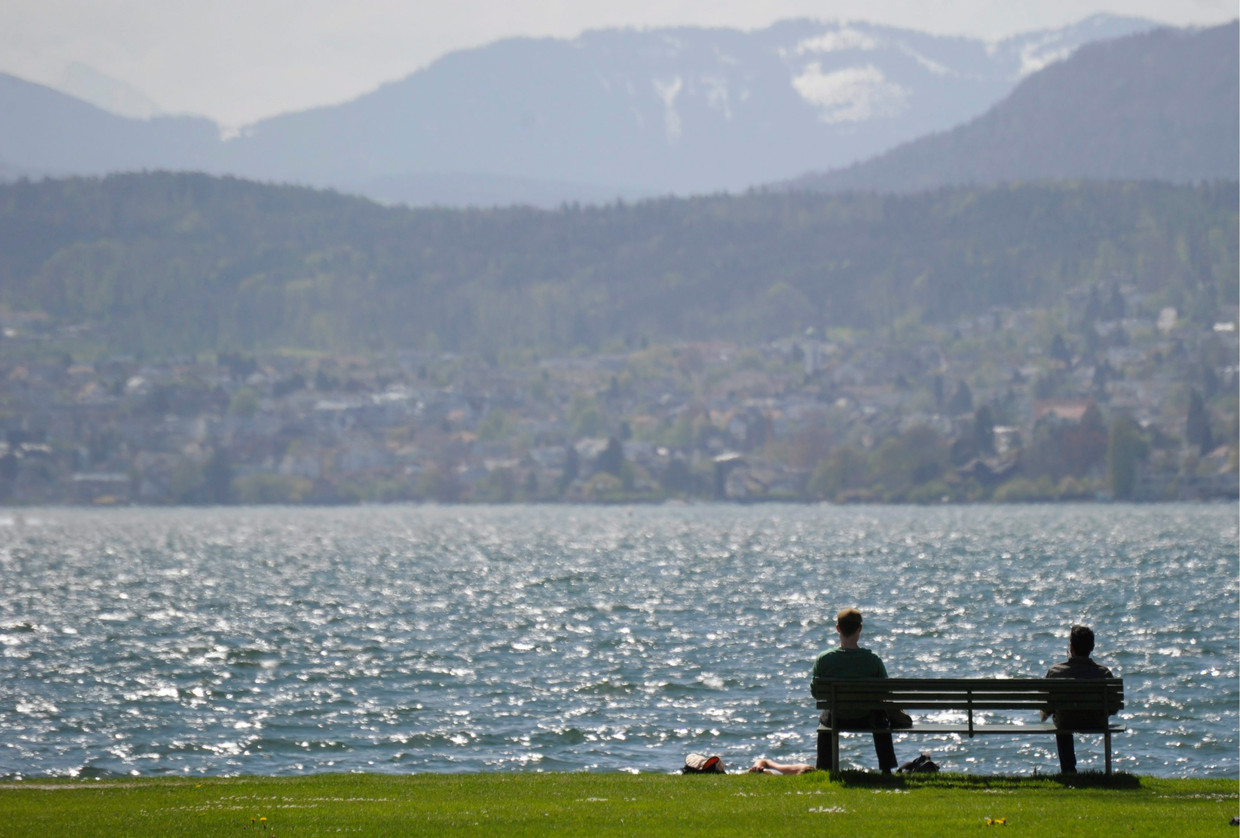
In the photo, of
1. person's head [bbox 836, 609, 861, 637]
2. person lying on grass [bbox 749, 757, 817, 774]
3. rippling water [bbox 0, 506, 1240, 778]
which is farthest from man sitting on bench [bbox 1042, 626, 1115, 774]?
rippling water [bbox 0, 506, 1240, 778]

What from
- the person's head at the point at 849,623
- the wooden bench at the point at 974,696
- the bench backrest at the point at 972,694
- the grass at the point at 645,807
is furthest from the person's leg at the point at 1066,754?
the person's head at the point at 849,623

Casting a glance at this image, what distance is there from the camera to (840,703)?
18.7m

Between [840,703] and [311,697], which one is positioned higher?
[840,703]

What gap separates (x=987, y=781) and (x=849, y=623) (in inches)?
92.3

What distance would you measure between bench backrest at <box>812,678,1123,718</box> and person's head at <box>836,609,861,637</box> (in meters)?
0.52

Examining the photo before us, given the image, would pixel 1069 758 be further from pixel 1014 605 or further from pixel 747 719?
pixel 1014 605

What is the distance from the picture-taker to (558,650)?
4588 cm

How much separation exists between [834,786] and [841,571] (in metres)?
63.2

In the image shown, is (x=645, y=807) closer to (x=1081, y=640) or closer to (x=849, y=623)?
(x=849, y=623)

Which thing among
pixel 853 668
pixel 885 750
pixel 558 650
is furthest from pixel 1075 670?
pixel 558 650

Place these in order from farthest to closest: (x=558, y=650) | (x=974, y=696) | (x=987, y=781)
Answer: (x=558, y=650) → (x=987, y=781) → (x=974, y=696)

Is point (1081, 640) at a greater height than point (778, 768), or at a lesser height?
greater

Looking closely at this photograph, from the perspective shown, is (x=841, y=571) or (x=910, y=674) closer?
(x=910, y=674)

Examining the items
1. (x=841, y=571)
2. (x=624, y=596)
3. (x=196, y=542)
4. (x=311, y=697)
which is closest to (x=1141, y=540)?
(x=841, y=571)
